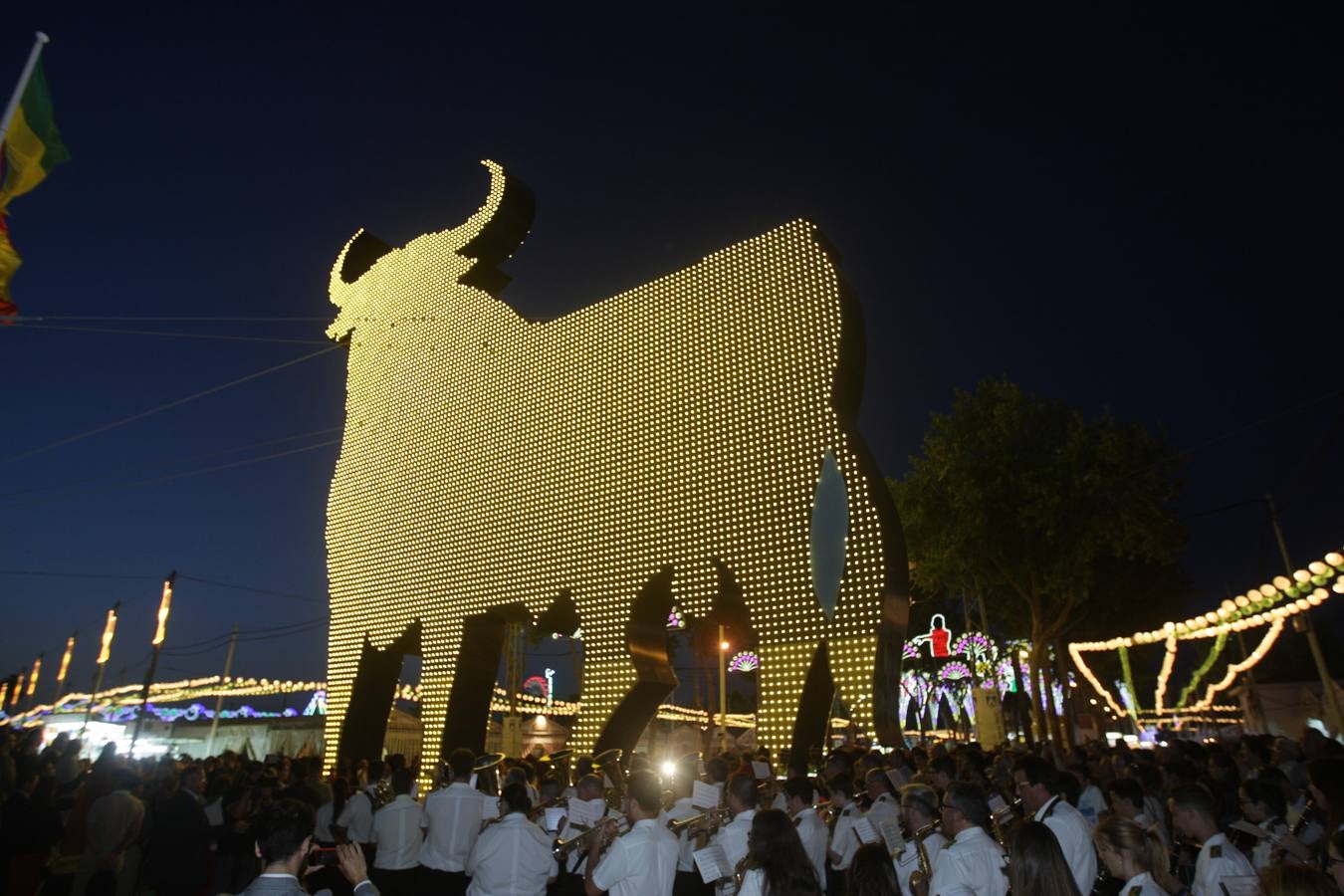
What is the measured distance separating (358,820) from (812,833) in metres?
4.34

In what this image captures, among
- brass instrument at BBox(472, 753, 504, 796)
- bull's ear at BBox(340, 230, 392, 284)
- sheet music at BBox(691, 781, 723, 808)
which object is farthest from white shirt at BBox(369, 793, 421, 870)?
bull's ear at BBox(340, 230, 392, 284)

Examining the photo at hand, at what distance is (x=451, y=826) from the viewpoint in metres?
5.97

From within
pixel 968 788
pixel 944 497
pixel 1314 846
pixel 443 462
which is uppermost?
pixel 944 497

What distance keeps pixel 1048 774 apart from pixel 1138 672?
36.2 m

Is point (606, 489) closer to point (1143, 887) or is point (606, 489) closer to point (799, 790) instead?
point (799, 790)

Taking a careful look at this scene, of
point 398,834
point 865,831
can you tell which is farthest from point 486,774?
point 865,831

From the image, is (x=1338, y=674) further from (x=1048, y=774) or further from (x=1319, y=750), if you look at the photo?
(x=1048, y=774)

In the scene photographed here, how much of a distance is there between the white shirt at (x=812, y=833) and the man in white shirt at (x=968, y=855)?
4.41 feet

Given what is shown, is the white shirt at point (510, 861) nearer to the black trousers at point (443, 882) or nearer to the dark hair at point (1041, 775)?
the black trousers at point (443, 882)

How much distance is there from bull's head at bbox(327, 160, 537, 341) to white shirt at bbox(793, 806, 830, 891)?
10044 millimetres

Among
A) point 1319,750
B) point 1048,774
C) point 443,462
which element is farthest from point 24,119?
point 1319,750

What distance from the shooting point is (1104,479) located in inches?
708

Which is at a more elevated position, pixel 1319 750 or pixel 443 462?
pixel 443 462

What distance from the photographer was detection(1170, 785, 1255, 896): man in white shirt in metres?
3.97
